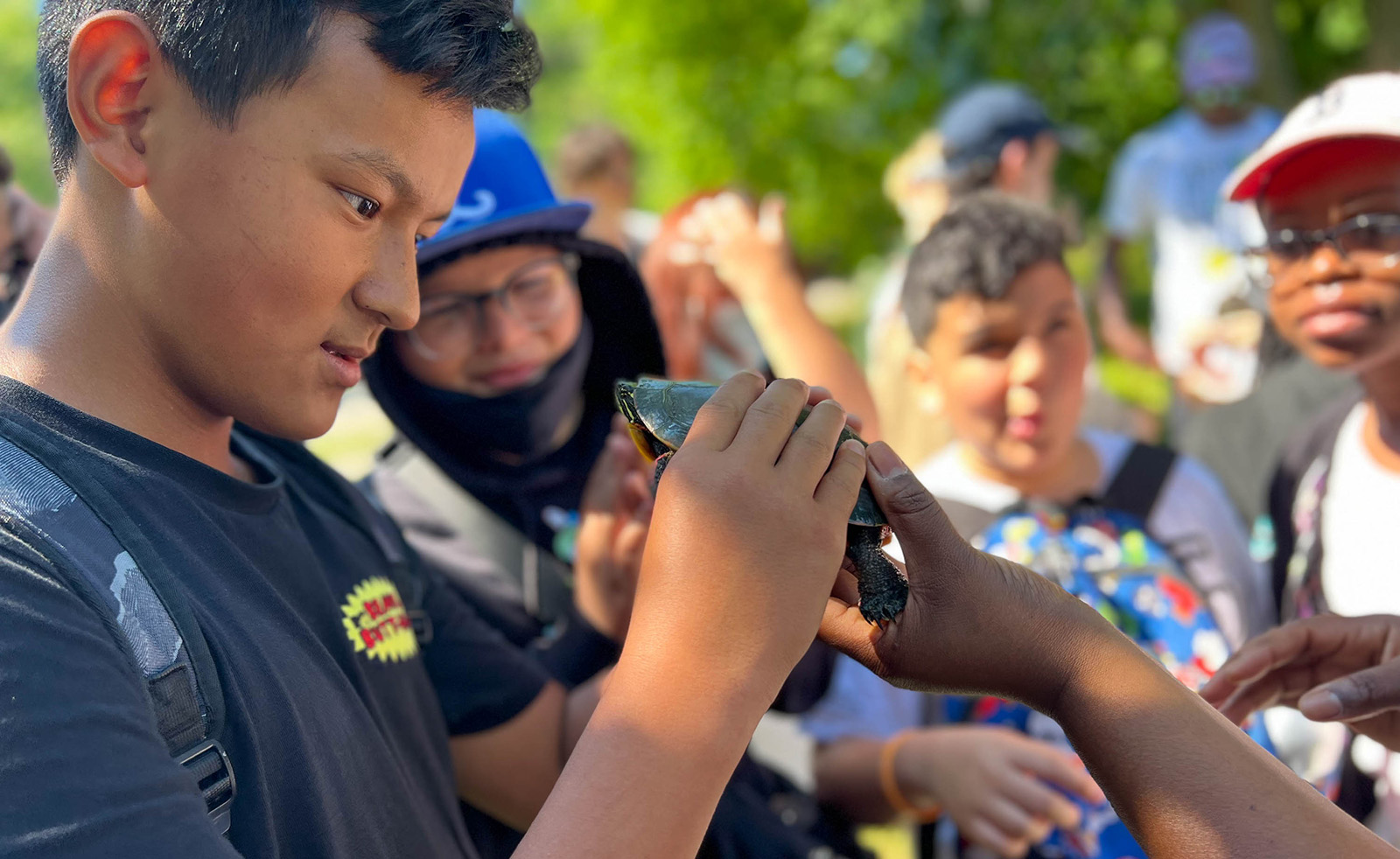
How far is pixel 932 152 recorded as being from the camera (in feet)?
17.8

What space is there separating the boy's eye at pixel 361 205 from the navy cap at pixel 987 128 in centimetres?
420

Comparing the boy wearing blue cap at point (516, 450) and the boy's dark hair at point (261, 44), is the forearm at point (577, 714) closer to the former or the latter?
the boy wearing blue cap at point (516, 450)

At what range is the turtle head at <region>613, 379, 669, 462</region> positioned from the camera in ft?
4.60

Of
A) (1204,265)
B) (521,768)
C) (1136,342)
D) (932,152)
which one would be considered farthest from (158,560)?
(1136,342)

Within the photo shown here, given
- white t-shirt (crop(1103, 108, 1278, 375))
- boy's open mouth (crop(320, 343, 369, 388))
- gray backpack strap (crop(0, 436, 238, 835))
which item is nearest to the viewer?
gray backpack strap (crop(0, 436, 238, 835))

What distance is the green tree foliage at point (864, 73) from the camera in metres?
9.40

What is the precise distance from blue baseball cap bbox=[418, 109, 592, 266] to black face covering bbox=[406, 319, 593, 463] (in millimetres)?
328

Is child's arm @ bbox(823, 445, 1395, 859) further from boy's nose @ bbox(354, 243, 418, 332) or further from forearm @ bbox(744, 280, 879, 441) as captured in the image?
forearm @ bbox(744, 280, 879, 441)

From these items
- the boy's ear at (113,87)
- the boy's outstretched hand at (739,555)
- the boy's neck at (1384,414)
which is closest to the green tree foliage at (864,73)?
the boy's neck at (1384,414)

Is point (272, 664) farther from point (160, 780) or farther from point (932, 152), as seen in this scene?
point (932, 152)

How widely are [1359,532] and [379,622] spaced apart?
213 centimetres

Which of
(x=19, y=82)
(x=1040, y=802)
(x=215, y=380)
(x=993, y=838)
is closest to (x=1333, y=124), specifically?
(x=1040, y=802)

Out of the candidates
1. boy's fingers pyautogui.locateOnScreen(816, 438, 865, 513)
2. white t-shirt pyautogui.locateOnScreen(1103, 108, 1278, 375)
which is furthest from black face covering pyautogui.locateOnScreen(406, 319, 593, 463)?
white t-shirt pyautogui.locateOnScreen(1103, 108, 1278, 375)

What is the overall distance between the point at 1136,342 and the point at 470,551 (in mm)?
5004
